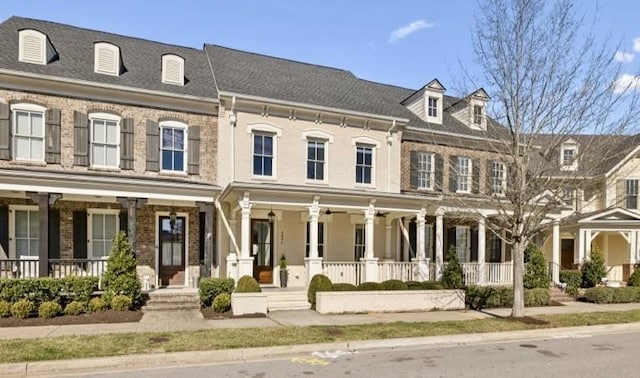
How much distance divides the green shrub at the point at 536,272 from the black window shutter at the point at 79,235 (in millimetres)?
15822

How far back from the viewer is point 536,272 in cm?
1770

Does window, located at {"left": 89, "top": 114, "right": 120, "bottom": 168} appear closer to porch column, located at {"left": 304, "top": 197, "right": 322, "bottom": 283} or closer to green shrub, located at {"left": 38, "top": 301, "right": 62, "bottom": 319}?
green shrub, located at {"left": 38, "top": 301, "right": 62, "bottom": 319}

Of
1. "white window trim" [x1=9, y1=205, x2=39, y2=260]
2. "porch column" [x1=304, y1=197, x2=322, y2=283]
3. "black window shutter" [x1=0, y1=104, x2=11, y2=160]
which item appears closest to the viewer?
"black window shutter" [x1=0, y1=104, x2=11, y2=160]

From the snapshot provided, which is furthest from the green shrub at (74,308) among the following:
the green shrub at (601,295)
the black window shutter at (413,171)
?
the green shrub at (601,295)

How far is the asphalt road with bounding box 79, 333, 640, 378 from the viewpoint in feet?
23.6

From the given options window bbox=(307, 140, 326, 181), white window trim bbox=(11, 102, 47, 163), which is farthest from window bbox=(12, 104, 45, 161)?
window bbox=(307, 140, 326, 181)

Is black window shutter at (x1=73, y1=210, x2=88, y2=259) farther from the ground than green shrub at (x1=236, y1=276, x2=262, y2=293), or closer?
farther from the ground

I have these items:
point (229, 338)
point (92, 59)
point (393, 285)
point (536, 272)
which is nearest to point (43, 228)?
point (92, 59)

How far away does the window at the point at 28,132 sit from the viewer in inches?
545

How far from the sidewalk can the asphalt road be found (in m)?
2.98

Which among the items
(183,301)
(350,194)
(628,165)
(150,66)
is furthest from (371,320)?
(628,165)

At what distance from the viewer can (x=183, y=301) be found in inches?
534

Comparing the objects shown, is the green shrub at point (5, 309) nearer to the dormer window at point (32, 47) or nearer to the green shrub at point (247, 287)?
the green shrub at point (247, 287)

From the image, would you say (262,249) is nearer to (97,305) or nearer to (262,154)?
(262,154)
